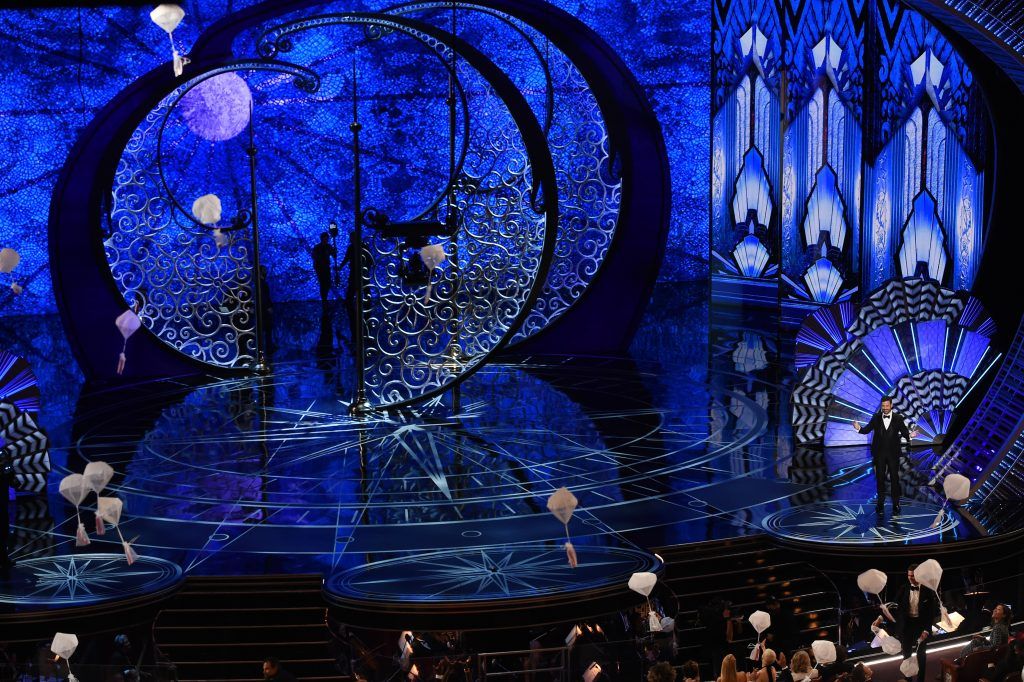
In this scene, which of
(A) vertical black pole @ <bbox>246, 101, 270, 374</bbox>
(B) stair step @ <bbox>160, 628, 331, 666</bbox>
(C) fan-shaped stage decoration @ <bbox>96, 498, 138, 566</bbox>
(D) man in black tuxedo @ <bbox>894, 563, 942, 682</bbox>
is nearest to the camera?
(D) man in black tuxedo @ <bbox>894, 563, 942, 682</bbox>

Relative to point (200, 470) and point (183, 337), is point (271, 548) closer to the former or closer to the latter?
point (200, 470)

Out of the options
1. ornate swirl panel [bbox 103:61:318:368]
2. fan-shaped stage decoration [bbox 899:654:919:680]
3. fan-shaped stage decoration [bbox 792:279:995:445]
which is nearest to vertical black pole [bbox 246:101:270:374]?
ornate swirl panel [bbox 103:61:318:368]

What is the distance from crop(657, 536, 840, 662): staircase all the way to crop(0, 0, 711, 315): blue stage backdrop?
12.7 meters

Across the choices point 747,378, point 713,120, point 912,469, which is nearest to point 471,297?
point 747,378

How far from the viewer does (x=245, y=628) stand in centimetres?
752

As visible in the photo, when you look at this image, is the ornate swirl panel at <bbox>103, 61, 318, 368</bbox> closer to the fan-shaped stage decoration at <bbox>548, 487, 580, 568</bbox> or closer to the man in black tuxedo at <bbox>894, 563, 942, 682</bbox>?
the fan-shaped stage decoration at <bbox>548, 487, 580, 568</bbox>

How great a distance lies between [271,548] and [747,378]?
6624 millimetres

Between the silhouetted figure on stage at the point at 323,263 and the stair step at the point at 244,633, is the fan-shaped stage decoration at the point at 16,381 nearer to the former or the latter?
the stair step at the point at 244,633

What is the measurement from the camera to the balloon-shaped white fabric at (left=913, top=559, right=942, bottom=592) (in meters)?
7.39

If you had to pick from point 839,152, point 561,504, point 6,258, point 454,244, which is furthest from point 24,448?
point 839,152

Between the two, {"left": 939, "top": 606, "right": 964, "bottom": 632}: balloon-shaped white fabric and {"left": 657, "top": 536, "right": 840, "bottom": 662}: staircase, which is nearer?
{"left": 939, "top": 606, "right": 964, "bottom": 632}: balloon-shaped white fabric

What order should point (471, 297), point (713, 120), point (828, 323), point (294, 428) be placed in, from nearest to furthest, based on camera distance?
point (828, 323) < point (294, 428) < point (471, 297) < point (713, 120)

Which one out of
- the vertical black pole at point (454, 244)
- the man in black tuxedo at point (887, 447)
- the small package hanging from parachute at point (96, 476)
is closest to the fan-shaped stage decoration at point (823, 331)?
the man in black tuxedo at point (887, 447)

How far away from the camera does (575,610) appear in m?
7.35
